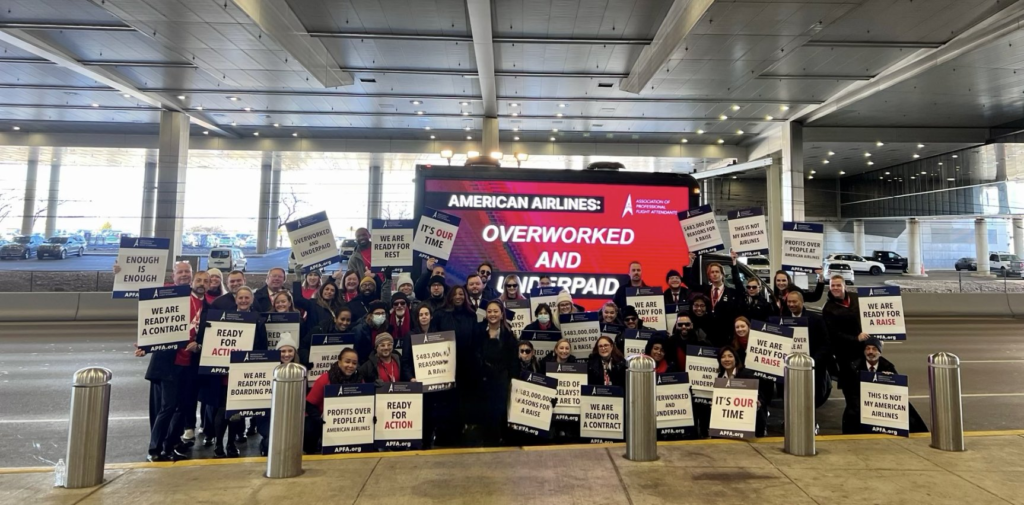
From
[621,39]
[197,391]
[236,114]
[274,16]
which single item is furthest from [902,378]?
[236,114]

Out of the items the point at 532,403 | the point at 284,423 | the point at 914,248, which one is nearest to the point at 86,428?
the point at 284,423

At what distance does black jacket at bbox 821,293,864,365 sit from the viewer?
5.57 m

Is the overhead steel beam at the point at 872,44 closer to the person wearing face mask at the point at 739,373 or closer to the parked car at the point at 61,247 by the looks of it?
the person wearing face mask at the point at 739,373

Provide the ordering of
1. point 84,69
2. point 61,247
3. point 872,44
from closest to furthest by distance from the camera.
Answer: point 872,44 < point 84,69 < point 61,247

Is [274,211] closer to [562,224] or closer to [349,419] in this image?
[562,224]

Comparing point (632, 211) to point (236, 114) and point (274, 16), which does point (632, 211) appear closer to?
point (274, 16)

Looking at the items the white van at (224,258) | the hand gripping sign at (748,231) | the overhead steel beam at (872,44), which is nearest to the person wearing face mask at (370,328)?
the hand gripping sign at (748,231)

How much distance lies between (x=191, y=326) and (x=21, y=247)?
79.4 ft

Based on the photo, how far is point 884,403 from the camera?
195 inches

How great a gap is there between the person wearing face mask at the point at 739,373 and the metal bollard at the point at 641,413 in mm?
1162

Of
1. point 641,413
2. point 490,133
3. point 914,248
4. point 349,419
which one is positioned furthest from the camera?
point 914,248

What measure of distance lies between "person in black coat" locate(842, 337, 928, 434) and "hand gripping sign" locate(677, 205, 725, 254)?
1.91 meters

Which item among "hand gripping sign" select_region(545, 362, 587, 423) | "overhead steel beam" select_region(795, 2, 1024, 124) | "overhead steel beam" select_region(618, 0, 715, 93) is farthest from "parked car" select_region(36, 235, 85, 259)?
"overhead steel beam" select_region(795, 2, 1024, 124)

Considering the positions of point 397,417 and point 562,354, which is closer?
point 397,417
